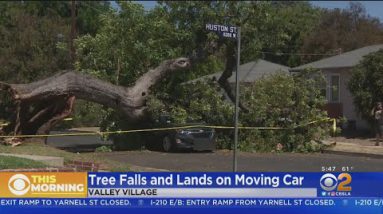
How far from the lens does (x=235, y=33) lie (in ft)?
32.0

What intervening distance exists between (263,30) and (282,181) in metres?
18.3

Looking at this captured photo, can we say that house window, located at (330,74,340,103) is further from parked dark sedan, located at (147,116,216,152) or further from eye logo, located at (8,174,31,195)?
eye logo, located at (8,174,31,195)

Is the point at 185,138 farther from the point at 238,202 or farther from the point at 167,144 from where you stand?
the point at 238,202

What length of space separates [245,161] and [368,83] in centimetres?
1142

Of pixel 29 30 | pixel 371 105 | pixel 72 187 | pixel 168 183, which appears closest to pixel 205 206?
pixel 168 183

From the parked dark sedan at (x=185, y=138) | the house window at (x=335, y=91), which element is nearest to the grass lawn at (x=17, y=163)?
the parked dark sedan at (x=185, y=138)

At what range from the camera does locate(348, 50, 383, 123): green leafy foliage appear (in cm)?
2636

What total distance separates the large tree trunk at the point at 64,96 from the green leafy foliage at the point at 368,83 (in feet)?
31.4

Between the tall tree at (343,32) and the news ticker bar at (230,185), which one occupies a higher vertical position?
the tall tree at (343,32)

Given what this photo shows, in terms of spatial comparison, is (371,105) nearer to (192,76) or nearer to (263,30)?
(263,30)

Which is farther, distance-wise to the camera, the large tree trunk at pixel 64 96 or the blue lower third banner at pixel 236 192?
the large tree trunk at pixel 64 96

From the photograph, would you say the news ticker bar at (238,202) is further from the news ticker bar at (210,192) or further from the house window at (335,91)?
the house window at (335,91)

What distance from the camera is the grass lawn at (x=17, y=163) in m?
10.2

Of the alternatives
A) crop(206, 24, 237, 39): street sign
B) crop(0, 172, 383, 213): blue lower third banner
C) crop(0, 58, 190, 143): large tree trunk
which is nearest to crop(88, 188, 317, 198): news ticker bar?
crop(0, 172, 383, 213): blue lower third banner
